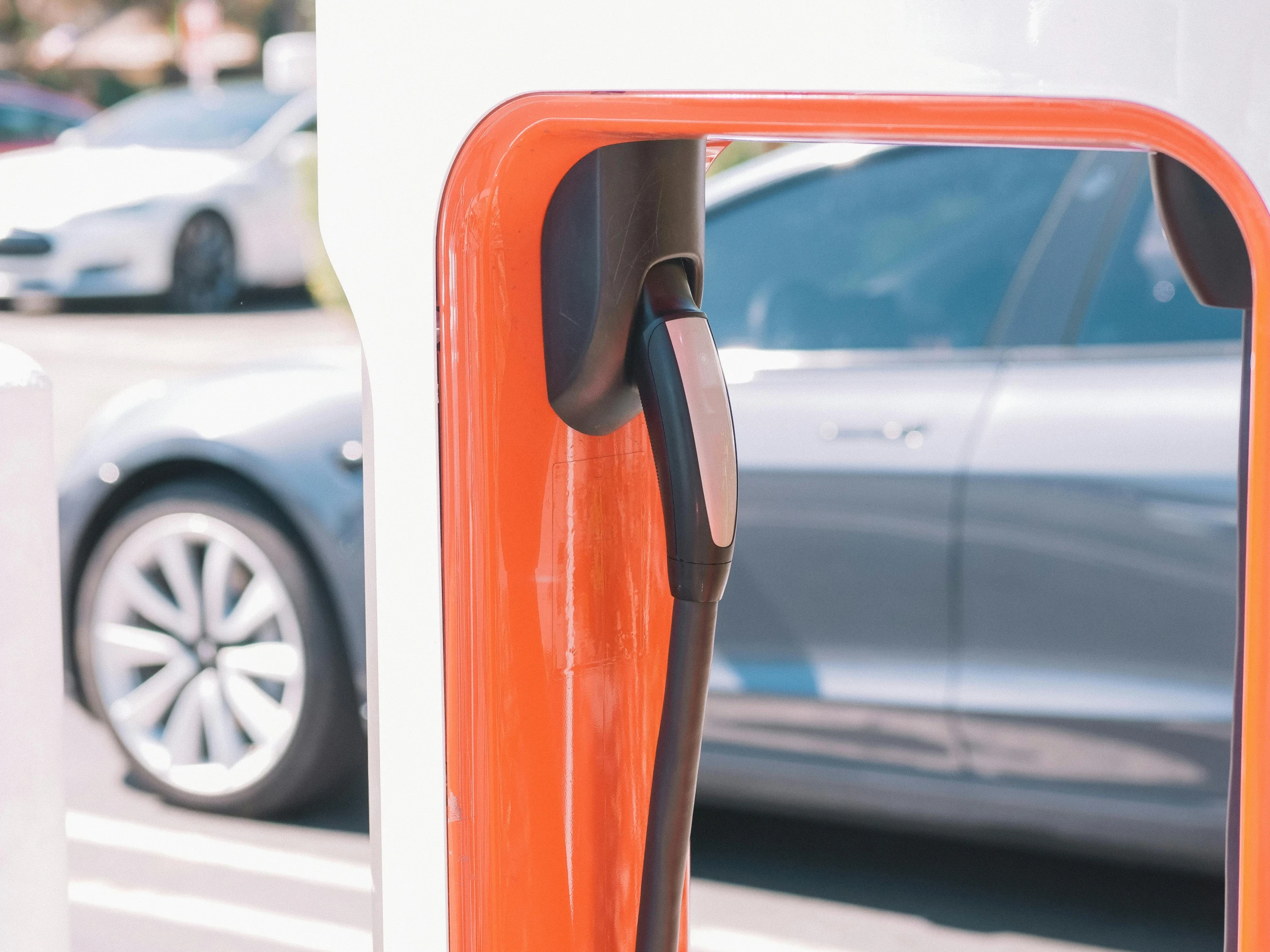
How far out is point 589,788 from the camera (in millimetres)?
1082

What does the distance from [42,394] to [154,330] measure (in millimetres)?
8280

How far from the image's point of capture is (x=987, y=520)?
2.57m

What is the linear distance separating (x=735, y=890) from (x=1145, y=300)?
1238 millimetres

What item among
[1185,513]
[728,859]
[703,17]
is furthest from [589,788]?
[728,859]

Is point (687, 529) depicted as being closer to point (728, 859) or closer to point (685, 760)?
point (685, 760)

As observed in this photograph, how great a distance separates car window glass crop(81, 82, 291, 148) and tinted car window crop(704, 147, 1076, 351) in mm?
6893

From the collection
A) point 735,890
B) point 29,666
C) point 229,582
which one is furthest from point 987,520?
point 29,666

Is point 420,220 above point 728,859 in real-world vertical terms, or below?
above

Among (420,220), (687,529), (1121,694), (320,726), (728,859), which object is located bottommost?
(728,859)

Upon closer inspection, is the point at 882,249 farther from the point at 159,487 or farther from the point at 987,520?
Result: the point at 159,487

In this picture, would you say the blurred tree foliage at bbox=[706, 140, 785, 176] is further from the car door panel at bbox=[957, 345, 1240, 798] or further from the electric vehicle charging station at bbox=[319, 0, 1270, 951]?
the electric vehicle charging station at bbox=[319, 0, 1270, 951]

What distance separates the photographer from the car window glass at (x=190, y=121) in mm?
9250

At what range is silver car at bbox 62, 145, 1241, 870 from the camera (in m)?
2.51

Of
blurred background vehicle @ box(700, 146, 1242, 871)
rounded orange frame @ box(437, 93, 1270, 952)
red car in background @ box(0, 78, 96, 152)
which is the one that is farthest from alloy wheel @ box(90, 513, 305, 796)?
red car in background @ box(0, 78, 96, 152)
